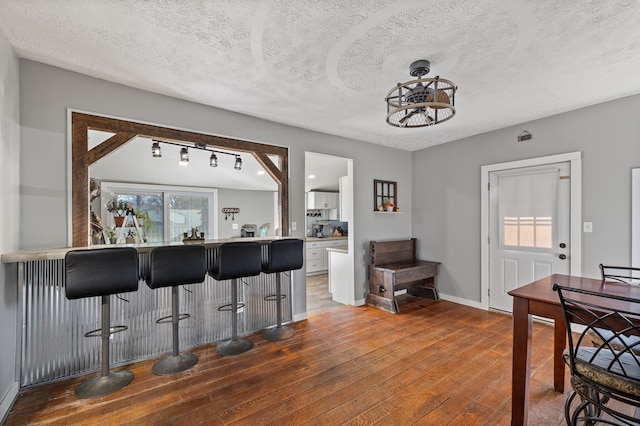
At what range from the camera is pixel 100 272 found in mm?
2092

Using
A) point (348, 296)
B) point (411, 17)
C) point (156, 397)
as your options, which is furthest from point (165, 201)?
point (411, 17)

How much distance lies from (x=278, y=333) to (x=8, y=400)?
2082 mm

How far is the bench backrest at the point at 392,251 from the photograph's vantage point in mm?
4359

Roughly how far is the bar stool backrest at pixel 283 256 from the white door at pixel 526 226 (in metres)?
2.81

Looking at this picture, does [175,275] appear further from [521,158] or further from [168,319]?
[521,158]

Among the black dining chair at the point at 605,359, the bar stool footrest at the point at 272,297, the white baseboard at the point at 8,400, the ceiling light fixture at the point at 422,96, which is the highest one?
the ceiling light fixture at the point at 422,96

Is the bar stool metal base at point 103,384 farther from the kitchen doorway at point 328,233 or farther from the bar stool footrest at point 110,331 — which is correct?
the kitchen doorway at point 328,233

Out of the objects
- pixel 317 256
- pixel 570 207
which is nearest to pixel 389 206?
pixel 570 207

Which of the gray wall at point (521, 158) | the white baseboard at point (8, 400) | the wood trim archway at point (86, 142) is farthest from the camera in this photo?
the gray wall at point (521, 158)

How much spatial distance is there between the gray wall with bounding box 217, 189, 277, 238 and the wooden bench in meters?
3.92

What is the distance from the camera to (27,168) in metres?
2.22

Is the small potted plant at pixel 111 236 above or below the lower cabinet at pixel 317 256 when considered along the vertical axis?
above

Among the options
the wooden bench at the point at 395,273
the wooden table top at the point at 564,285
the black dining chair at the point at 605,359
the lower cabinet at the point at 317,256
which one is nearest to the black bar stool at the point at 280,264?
the wooden bench at the point at 395,273

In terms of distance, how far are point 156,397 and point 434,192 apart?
4425mm
